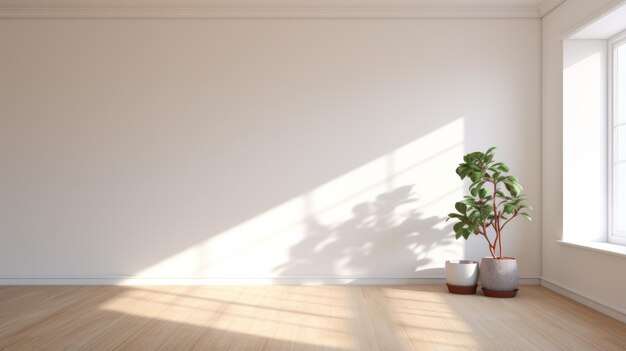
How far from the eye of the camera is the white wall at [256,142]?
5602 millimetres

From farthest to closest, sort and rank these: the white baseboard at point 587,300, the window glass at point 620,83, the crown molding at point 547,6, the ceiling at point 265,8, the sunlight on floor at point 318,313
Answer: the ceiling at point 265,8, the crown molding at point 547,6, the window glass at point 620,83, the white baseboard at point 587,300, the sunlight on floor at point 318,313

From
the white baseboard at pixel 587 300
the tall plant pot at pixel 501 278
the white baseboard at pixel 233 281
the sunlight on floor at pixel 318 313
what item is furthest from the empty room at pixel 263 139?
the tall plant pot at pixel 501 278

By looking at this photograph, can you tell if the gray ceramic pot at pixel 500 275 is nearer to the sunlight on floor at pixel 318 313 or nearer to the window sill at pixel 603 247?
the sunlight on floor at pixel 318 313

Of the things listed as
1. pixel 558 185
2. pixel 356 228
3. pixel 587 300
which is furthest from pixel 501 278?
pixel 356 228

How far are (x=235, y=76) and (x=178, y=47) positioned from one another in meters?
0.63

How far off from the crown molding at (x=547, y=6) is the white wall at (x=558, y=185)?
42mm

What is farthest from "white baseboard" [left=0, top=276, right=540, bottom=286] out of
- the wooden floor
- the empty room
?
the wooden floor

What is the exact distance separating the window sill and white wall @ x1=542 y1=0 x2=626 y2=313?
A: 0.05 m

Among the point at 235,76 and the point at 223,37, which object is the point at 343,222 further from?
the point at 223,37

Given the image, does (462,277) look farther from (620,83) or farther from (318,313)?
(620,83)

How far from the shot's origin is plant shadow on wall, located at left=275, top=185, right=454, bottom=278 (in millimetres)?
5578

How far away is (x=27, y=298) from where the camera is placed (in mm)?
4957

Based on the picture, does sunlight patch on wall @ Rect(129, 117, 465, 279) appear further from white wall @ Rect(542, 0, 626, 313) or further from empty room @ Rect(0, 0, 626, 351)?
white wall @ Rect(542, 0, 626, 313)

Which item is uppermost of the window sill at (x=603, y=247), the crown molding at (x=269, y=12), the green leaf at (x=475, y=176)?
the crown molding at (x=269, y=12)
